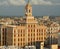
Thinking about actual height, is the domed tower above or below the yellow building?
above

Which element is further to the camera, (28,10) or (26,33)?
(28,10)

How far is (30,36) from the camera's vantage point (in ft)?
173

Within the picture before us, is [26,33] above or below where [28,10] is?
below

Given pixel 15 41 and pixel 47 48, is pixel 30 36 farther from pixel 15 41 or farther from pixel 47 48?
pixel 47 48

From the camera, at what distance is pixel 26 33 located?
52062 mm

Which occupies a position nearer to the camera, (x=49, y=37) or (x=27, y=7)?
(x=27, y=7)

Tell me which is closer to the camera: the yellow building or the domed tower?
the yellow building

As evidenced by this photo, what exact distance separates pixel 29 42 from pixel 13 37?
2877 mm

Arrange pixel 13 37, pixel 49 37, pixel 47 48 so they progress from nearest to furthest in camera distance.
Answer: pixel 47 48 < pixel 13 37 < pixel 49 37

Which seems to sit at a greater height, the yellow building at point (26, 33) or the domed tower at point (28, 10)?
the domed tower at point (28, 10)

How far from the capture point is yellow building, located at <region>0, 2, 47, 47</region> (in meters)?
51.0

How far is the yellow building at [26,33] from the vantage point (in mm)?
51031

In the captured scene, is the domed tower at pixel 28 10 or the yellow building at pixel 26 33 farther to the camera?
the domed tower at pixel 28 10

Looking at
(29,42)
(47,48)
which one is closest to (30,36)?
(29,42)
